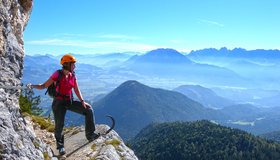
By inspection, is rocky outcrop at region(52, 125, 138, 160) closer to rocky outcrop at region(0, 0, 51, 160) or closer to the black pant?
the black pant

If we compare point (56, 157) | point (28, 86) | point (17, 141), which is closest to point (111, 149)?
point (56, 157)

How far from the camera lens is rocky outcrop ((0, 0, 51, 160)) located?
1005 centimetres

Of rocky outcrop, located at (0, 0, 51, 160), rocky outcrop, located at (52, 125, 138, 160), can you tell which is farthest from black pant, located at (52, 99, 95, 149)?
rocky outcrop, located at (0, 0, 51, 160)

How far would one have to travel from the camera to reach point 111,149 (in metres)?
17.3

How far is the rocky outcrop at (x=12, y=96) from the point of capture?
1005 centimetres

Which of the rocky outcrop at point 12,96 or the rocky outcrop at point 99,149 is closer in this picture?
the rocky outcrop at point 12,96

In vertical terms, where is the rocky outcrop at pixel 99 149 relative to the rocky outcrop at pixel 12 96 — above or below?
below

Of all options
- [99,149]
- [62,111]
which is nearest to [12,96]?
[62,111]

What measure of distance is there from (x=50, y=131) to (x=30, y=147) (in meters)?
9.49

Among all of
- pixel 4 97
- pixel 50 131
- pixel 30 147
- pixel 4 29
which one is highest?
pixel 4 29

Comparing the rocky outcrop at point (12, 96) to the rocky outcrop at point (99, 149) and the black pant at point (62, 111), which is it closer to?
the black pant at point (62, 111)

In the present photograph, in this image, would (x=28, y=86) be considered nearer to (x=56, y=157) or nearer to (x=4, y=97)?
(x=4, y=97)

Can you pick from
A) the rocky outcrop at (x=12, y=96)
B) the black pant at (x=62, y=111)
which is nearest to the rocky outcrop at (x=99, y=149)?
the black pant at (x=62, y=111)

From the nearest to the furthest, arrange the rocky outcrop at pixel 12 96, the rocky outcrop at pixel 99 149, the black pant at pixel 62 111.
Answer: the rocky outcrop at pixel 12 96, the black pant at pixel 62 111, the rocky outcrop at pixel 99 149
